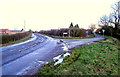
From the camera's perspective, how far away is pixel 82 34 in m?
40.4

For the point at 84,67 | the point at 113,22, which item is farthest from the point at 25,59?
the point at 113,22

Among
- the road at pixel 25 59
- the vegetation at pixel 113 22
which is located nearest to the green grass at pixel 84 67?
the road at pixel 25 59

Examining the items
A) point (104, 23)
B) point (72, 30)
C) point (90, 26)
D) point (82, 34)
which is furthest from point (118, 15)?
point (90, 26)

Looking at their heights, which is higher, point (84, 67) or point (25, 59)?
point (84, 67)

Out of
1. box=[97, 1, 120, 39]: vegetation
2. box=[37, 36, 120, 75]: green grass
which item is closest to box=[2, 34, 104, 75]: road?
box=[37, 36, 120, 75]: green grass

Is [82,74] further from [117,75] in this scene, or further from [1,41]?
[1,41]

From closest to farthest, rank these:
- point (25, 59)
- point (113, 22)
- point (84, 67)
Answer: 1. point (84, 67)
2. point (25, 59)
3. point (113, 22)

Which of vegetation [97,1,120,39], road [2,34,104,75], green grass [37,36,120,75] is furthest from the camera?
vegetation [97,1,120,39]

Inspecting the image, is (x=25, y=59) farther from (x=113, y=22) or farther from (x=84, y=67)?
(x=113, y=22)

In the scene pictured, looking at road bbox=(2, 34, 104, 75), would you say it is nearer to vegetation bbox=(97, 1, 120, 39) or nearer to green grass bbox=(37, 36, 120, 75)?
green grass bbox=(37, 36, 120, 75)

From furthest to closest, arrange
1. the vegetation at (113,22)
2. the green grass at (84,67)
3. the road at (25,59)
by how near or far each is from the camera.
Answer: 1. the vegetation at (113,22)
2. the road at (25,59)
3. the green grass at (84,67)

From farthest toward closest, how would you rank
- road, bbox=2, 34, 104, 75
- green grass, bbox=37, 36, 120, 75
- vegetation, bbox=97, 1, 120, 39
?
vegetation, bbox=97, 1, 120, 39 → road, bbox=2, 34, 104, 75 → green grass, bbox=37, 36, 120, 75

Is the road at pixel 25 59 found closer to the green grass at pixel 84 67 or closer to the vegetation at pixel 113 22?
the green grass at pixel 84 67

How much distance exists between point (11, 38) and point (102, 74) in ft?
65.8
